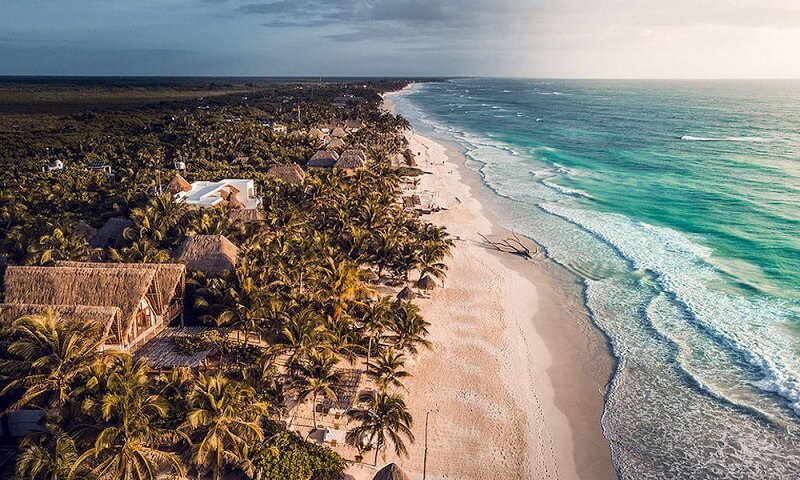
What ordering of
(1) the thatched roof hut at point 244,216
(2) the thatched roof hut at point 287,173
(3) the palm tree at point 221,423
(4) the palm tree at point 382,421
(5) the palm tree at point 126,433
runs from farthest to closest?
(2) the thatched roof hut at point 287,173 → (1) the thatched roof hut at point 244,216 → (4) the palm tree at point 382,421 → (3) the palm tree at point 221,423 → (5) the palm tree at point 126,433

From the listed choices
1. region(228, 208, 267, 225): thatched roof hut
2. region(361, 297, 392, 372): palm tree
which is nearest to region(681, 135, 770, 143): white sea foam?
region(228, 208, 267, 225): thatched roof hut

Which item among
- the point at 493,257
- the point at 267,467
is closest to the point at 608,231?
the point at 493,257

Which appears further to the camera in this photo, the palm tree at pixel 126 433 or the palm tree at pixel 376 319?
the palm tree at pixel 376 319

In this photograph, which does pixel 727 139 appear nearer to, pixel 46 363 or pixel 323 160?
pixel 323 160

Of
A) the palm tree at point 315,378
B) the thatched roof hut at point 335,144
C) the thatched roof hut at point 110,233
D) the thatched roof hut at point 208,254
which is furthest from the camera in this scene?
the thatched roof hut at point 335,144

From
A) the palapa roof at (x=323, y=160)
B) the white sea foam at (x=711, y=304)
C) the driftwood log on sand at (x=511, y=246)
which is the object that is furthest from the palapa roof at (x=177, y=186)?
the white sea foam at (x=711, y=304)

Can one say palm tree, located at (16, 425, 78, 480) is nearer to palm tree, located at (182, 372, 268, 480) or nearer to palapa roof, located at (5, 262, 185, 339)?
palm tree, located at (182, 372, 268, 480)

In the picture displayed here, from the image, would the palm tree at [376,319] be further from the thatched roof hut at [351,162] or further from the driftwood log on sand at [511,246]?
the thatched roof hut at [351,162]
